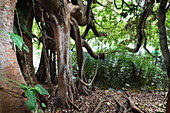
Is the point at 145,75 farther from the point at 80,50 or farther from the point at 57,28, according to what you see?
the point at 57,28

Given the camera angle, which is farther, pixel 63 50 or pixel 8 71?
pixel 63 50

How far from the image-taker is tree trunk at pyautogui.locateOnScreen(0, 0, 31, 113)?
2.31ft

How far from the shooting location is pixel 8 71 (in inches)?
29.2

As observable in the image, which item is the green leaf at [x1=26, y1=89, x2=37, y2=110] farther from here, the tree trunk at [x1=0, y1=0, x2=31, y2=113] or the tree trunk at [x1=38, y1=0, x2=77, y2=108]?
the tree trunk at [x1=38, y1=0, x2=77, y2=108]

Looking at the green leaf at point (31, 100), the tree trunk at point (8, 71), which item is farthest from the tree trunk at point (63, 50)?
the green leaf at point (31, 100)

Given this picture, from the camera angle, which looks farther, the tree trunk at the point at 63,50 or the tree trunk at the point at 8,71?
the tree trunk at the point at 63,50

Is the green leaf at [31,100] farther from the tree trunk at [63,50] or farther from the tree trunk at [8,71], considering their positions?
the tree trunk at [63,50]

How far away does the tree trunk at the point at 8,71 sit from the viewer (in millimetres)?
704

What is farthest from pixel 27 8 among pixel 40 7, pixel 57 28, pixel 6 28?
pixel 6 28

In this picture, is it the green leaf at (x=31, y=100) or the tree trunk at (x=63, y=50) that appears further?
the tree trunk at (x=63, y=50)

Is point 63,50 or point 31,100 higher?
point 63,50

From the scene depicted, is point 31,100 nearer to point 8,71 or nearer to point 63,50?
point 8,71

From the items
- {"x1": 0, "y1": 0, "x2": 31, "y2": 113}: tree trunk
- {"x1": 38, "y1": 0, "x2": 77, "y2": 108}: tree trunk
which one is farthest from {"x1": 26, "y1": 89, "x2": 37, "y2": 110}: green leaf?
{"x1": 38, "y1": 0, "x2": 77, "y2": 108}: tree trunk

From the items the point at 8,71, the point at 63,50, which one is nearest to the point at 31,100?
the point at 8,71
